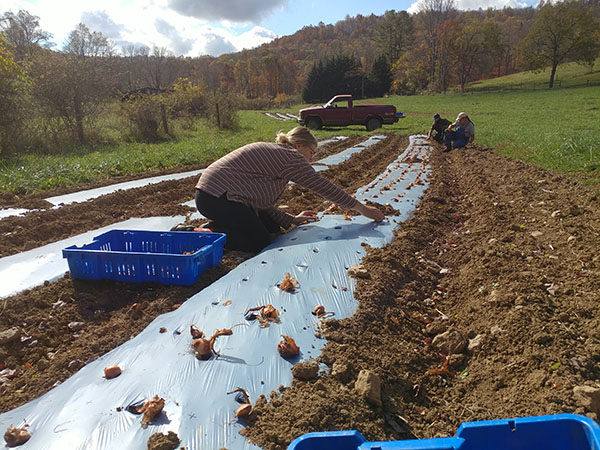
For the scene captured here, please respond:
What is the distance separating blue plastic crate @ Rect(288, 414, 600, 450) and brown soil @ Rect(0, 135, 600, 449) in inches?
16.4

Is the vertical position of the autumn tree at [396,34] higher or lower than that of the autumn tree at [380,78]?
higher

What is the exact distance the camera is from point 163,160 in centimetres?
937

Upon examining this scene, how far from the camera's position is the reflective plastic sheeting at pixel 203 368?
1547 millimetres

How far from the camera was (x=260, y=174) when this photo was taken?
374cm

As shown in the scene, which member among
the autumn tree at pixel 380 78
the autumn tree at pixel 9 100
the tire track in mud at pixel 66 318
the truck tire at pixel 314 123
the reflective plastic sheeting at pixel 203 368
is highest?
the autumn tree at pixel 380 78

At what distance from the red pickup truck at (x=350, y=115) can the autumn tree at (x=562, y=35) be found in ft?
126

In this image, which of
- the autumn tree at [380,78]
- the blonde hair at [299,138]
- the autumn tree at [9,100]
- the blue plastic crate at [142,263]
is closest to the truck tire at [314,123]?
the autumn tree at [9,100]

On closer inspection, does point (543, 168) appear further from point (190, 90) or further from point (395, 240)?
point (190, 90)

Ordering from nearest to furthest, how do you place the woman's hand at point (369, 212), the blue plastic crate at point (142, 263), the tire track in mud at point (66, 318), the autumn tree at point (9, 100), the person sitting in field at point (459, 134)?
the tire track in mud at point (66, 318) → the blue plastic crate at point (142, 263) → the woman's hand at point (369, 212) → the autumn tree at point (9, 100) → the person sitting in field at point (459, 134)

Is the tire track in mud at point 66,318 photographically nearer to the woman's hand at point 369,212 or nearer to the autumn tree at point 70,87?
the woman's hand at point 369,212

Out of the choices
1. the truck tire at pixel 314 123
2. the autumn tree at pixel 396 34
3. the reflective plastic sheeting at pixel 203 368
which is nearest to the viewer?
the reflective plastic sheeting at pixel 203 368

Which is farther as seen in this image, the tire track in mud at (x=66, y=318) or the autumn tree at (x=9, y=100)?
the autumn tree at (x=9, y=100)

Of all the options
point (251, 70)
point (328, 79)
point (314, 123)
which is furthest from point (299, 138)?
point (251, 70)

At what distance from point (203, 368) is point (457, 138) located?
10977 millimetres
